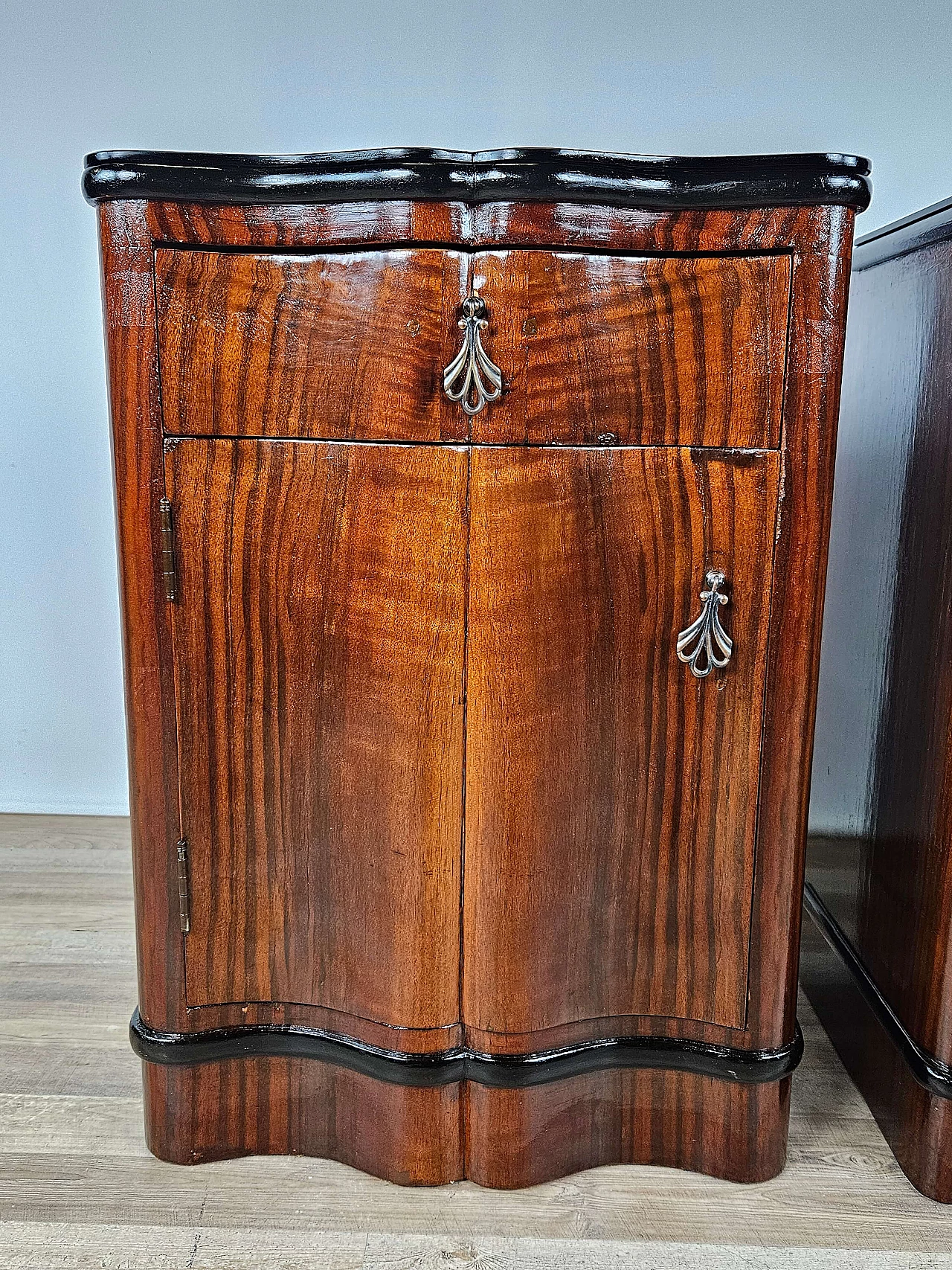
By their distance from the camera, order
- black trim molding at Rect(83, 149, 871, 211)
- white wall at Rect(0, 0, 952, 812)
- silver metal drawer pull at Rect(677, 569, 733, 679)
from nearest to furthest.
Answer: black trim molding at Rect(83, 149, 871, 211), silver metal drawer pull at Rect(677, 569, 733, 679), white wall at Rect(0, 0, 952, 812)

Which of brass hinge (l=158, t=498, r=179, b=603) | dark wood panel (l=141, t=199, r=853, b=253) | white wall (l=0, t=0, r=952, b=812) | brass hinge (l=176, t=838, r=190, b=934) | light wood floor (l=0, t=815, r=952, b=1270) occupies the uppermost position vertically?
white wall (l=0, t=0, r=952, b=812)

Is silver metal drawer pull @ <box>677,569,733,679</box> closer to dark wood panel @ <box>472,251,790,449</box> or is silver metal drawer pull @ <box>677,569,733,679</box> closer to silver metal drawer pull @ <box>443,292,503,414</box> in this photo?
dark wood panel @ <box>472,251,790,449</box>

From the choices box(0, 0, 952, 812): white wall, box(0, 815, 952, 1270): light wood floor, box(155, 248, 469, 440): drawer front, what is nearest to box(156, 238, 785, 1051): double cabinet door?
box(155, 248, 469, 440): drawer front

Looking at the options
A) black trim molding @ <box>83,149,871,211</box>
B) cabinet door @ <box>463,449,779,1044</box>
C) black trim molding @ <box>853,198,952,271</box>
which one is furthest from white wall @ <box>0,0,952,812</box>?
cabinet door @ <box>463,449,779,1044</box>

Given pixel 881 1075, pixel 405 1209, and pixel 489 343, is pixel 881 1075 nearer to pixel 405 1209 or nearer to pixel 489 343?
pixel 405 1209

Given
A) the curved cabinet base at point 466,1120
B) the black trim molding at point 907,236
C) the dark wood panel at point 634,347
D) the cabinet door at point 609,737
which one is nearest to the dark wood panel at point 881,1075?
the curved cabinet base at point 466,1120

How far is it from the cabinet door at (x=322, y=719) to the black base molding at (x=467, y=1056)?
5 centimetres

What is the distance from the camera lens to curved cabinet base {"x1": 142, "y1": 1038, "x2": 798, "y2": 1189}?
4.27 feet

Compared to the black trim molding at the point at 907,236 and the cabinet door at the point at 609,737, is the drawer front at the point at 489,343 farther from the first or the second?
the black trim molding at the point at 907,236

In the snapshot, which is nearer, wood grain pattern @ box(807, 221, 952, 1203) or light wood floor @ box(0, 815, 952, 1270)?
light wood floor @ box(0, 815, 952, 1270)

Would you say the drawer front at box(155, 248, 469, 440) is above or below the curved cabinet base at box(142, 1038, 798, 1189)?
above

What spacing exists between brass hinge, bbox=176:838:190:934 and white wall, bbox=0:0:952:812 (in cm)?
129

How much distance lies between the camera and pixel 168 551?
121 centimetres

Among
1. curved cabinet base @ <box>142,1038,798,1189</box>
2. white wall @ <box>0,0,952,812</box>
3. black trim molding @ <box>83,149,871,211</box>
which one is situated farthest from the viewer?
white wall @ <box>0,0,952,812</box>
